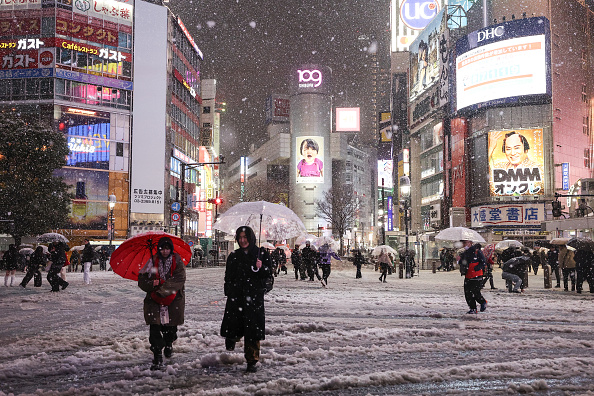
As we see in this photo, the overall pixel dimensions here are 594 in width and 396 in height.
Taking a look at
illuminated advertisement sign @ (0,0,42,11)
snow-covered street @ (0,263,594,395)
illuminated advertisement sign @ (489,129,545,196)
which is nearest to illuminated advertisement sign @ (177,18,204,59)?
illuminated advertisement sign @ (0,0,42,11)

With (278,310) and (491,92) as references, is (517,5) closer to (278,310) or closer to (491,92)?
(491,92)

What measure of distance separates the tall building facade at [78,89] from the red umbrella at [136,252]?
148ft

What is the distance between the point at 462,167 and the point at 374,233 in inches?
3491

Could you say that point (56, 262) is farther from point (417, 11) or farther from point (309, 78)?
point (309, 78)

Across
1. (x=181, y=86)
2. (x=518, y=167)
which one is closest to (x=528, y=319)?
(x=518, y=167)

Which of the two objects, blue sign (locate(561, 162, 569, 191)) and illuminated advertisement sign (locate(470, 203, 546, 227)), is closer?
blue sign (locate(561, 162, 569, 191))

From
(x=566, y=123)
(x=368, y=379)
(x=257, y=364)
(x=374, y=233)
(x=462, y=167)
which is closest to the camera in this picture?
(x=368, y=379)

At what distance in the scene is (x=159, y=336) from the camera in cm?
628

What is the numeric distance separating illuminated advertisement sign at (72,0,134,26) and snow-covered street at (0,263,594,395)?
46722mm

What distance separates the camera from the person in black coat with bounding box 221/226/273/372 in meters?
6.12

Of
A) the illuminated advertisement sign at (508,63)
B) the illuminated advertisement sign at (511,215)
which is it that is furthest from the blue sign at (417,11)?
the illuminated advertisement sign at (511,215)

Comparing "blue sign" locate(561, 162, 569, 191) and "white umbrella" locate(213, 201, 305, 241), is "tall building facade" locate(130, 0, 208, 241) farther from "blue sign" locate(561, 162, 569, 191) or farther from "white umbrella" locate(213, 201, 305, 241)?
"white umbrella" locate(213, 201, 305, 241)

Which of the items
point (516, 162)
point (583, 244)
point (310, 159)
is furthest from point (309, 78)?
point (583, 244)

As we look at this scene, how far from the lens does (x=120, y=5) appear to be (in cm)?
5534
